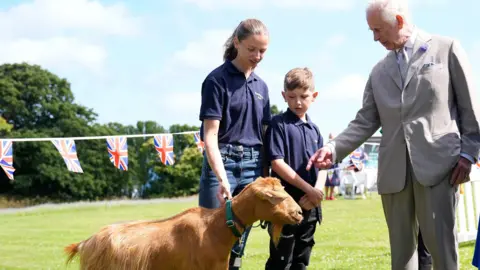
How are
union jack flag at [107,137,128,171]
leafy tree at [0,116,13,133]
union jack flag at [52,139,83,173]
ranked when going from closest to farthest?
union jack flag at [52,139,83,173] < union jack flag at [107,137,128,171] < leafy tree at [0,116,13,133]

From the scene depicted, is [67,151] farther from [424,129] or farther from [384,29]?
[424,129]

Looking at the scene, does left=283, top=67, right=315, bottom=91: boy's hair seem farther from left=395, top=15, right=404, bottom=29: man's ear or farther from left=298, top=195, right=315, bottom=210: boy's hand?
left=395, top=15, right=404, bottom=29: man's ear

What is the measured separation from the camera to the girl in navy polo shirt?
172 inches

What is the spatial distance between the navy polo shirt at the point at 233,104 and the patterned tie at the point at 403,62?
1.12 metres

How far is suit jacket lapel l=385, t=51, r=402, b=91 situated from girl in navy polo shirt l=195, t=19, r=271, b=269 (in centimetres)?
94

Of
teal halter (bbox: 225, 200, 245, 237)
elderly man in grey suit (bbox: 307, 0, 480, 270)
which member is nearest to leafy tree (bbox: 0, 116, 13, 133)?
teal halter (bbox: 225, 200, 245, 237)

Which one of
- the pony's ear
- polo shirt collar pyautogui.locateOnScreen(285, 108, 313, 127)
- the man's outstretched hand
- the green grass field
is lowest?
the green grass field

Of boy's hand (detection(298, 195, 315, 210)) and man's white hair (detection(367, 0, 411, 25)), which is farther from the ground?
man's white hair (detection(367, 0, 411, 25))

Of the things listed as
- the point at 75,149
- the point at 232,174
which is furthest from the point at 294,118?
the point at 75,149

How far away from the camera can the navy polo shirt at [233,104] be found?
4445 mm

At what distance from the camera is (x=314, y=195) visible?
4879 millimetres

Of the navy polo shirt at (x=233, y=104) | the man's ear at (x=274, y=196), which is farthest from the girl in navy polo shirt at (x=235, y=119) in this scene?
the man's ear at (x=274, y=196)

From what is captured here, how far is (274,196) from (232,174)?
58 cm

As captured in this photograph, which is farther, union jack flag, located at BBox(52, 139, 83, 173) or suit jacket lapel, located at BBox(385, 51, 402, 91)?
union jack flag, located at BBox(52, 139, 83, 173)
